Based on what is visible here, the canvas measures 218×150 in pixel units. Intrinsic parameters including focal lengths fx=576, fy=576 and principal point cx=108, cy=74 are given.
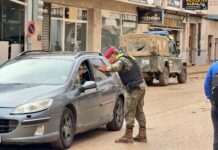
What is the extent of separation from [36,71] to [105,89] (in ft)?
4.68

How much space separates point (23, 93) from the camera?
8.60 meters

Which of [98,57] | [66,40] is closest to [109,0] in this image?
[66,40]

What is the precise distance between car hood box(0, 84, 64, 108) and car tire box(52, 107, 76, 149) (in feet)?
1.25

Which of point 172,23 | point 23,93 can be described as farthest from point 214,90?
point 172,23

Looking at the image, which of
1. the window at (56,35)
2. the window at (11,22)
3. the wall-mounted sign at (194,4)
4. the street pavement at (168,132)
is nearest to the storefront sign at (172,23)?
the wall-mounted sign at (194,4)

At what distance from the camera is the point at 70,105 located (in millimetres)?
9000

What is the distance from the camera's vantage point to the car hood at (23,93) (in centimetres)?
830

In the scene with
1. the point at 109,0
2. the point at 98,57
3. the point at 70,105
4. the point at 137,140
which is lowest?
the point at 137,140

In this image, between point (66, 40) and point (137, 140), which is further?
point (66, 40)

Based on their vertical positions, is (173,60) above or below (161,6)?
below

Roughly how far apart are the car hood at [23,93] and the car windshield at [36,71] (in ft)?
0.99

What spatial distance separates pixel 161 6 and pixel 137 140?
29787mm

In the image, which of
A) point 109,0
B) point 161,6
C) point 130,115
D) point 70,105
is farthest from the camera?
point 161,6

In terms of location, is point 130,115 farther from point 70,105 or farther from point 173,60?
point 173,60
